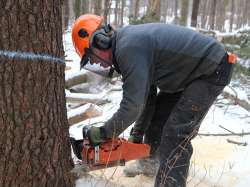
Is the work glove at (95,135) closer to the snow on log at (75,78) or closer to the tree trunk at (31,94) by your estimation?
the tree trunk at (31,94)

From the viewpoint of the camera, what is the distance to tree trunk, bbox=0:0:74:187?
7.09 feet

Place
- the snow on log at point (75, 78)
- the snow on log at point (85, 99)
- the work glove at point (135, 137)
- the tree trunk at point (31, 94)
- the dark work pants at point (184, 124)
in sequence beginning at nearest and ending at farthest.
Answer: the tree trunk at point (31, 94) → the dark work pants at point (184, 124) → the work glove at point (135, 137) → the snow on log at point (85, 99) → the snow on log at point (75, 78)

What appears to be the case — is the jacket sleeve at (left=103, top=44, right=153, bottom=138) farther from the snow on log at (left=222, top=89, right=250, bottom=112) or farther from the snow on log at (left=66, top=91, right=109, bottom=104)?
the snow on log at (left=222, top=89, right=250, bottom=112)

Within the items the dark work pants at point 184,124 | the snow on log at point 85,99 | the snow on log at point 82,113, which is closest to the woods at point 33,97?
the dark work pants at point 184,124

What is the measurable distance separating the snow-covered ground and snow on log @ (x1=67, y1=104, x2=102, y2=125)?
0.07 meters

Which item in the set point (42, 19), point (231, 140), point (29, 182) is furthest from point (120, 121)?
point (231, 140)

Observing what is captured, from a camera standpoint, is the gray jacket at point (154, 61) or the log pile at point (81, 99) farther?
the log pile at point (81, 99)

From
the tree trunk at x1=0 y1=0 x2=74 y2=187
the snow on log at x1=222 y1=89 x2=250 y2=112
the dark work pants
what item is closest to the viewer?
the tree trunk at x1=0 y1=0 x2=74 y2=187

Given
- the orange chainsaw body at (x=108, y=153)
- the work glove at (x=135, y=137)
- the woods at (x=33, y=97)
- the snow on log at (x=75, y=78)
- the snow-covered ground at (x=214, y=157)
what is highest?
the woods at (x=33, y=97)

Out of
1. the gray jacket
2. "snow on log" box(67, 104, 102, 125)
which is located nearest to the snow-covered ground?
"snow on log" box(67, 104, 102, 125)

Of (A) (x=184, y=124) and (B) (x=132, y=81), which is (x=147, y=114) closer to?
(A) (x=184, y=124)

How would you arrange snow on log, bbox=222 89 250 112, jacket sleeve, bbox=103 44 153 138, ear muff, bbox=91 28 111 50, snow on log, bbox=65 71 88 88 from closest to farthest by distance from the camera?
jacket sleeve, bbox=103 44 153 138
ear muff, bbox=91 28 111 50
snow on log, bbox=222 89 250 112
snow on log, bbox=65 71 88 88

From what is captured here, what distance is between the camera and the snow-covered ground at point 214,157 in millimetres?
3506

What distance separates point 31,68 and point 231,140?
314 centimetres
